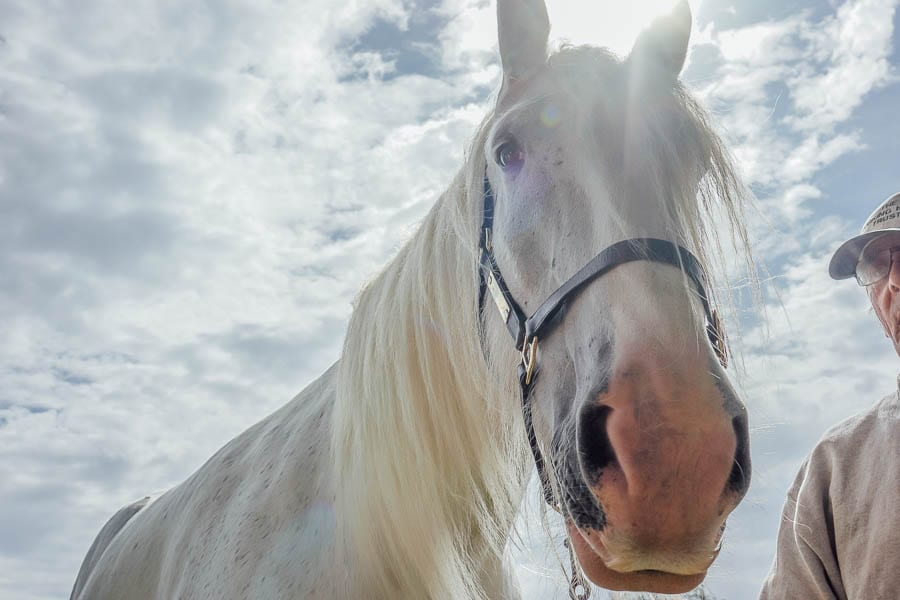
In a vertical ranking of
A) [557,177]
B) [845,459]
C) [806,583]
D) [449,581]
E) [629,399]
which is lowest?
[806,583]

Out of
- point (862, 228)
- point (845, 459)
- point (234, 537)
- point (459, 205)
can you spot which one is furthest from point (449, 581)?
point (862, 228)

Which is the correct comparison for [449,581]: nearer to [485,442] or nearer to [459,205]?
[485,442]

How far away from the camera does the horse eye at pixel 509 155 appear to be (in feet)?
7.00

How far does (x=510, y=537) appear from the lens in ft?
7.77

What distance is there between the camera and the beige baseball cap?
2.51 meters

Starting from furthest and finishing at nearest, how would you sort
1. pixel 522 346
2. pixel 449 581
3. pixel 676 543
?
pixel 449 581
pixel 522 346
pixel 676 543

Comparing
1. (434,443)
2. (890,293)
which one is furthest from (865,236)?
(434,443)

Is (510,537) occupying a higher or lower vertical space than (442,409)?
lower

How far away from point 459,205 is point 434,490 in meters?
1.05

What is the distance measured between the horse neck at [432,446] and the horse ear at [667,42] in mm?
804

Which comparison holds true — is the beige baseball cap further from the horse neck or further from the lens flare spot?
the horse neck

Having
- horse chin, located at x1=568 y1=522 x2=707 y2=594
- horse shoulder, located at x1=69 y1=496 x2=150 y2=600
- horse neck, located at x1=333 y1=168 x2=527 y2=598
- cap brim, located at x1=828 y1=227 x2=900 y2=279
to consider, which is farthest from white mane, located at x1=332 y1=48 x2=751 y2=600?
horse shoulder, located at x1=69 y1=496 x2=150 y2=600

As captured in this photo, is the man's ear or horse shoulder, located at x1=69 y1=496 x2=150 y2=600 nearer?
the man's ear

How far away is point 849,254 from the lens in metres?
2.63
